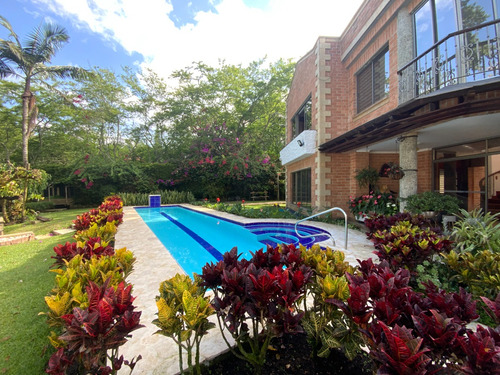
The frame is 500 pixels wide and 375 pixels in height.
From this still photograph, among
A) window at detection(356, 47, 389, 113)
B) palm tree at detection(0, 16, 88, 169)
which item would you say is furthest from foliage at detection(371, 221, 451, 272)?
palm tree at detection(0, 16, 88, 169)

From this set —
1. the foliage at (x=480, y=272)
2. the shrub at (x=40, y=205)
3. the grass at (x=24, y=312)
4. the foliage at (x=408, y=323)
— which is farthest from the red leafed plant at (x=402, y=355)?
the shrub at (x=40, y=205)

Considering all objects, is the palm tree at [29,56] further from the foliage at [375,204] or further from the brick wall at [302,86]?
the foliage at [375,204]

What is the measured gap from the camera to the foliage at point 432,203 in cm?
669

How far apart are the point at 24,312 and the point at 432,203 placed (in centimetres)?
909

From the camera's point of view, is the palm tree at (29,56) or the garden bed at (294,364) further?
the palm tree at (29,56)

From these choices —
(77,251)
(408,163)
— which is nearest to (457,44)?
(408,163)

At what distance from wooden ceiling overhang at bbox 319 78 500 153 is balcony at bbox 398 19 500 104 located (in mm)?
424

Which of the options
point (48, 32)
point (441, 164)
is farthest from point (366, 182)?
point (48, 32)

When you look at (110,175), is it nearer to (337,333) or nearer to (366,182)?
(366,182)

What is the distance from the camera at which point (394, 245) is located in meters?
3.78

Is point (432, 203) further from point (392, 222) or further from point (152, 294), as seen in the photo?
point (152, 294)

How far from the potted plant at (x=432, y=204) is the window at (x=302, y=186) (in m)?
6.01

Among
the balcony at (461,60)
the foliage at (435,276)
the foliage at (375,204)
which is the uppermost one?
the balcony at (461,60)

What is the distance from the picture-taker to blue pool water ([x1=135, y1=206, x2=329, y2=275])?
710cm
